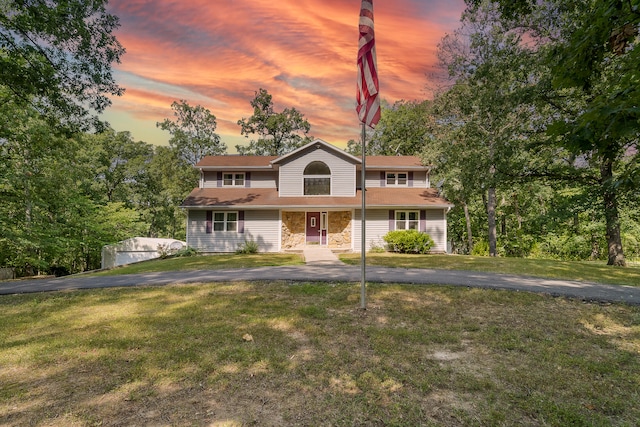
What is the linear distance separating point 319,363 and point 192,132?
31080mm

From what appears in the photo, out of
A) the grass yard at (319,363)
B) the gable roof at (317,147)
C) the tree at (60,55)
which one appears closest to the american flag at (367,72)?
the grass yard at (319,363)

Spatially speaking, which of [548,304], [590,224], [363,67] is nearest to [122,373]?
[363,67]

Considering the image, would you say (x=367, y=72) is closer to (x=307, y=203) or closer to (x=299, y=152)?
(x=307, y=203)

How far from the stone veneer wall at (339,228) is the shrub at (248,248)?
4503mm

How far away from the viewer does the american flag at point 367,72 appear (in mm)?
5117

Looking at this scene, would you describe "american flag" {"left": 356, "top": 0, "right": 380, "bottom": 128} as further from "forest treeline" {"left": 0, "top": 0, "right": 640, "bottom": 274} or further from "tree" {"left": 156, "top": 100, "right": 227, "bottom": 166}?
"tree" {"left": 156, "top": 100, "right": 227, "bottom": 166}

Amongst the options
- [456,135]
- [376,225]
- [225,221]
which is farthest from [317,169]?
[456,135]

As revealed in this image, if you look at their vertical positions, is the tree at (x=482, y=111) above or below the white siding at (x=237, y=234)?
above

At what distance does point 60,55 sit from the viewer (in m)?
9.75

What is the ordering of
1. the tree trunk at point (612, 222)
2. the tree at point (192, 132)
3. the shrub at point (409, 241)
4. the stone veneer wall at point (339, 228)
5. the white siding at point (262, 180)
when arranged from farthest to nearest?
the tree at point (192, 132) → the white siding at point (262, 180) → the stone veneer wall at point (339, 228) → the shrub at point (409, 241) → the tree trunk at point (612, 222)

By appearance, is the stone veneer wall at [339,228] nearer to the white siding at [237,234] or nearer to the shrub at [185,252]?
the white siding at [237,234]

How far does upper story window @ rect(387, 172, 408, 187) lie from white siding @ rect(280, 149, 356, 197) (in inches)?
116

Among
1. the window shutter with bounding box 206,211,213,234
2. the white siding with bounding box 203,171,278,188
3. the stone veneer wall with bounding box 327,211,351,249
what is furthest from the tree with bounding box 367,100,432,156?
the window shutter with bounding box 206,211,213,234

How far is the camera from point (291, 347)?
3.77m
